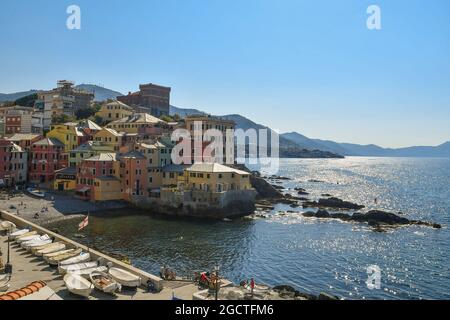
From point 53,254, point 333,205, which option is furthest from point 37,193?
point 333,205

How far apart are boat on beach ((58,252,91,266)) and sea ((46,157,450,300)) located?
7716 mm

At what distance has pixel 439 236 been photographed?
197 feet

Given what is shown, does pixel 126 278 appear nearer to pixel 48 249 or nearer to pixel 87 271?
pixel 87 271

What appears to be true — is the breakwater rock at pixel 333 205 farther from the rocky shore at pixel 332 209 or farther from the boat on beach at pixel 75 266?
the boat on beach at pixel 75 266

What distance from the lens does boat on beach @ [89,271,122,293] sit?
991 inches

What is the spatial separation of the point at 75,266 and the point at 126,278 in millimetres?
5271

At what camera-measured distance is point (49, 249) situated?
1350 inches

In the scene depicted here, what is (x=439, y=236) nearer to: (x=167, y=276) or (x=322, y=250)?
(x=322, y=250)

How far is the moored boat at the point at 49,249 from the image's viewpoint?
110 ft

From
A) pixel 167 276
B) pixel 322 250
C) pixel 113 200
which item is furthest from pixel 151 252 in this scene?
pixel 113 200

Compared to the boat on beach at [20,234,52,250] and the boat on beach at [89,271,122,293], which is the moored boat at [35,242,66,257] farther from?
the boat on beach at [89,271,122,293]

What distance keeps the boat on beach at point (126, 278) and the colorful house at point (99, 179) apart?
45.2m

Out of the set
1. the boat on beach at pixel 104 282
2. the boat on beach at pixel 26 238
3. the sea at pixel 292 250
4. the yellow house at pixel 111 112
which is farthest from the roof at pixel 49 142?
the boat on beach at pixel 104 282
